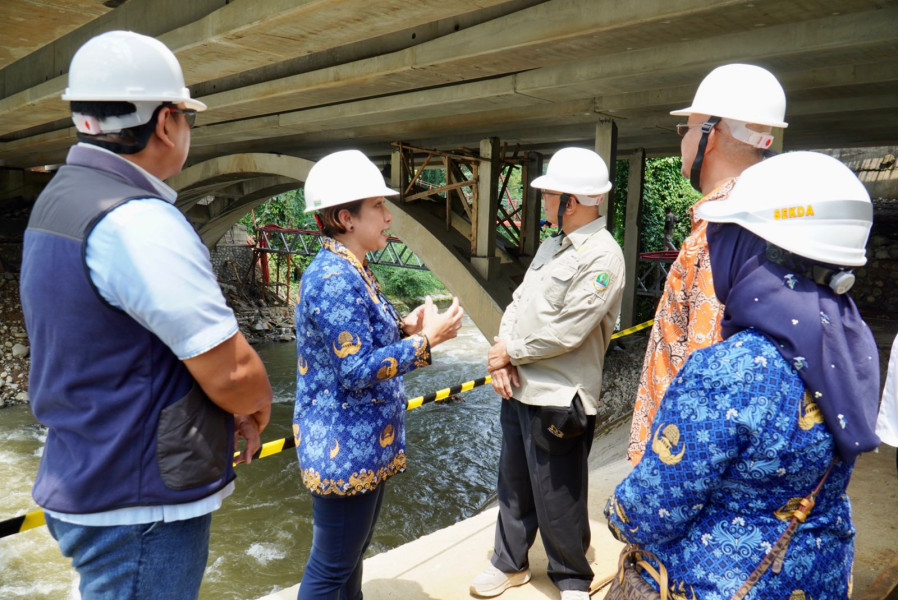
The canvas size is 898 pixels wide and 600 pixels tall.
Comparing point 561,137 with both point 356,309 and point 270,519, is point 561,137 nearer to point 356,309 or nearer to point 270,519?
point 270,519

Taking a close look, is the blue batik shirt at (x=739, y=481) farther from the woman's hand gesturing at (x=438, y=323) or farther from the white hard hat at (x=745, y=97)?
the woman's hand gesturing at (x=438, y=323)

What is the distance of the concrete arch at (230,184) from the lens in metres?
10.9

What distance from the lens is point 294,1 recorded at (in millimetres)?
3756

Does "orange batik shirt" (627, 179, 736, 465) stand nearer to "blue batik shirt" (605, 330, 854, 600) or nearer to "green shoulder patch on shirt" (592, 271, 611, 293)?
"blue batik shirt" (605, 330, 854, 600)

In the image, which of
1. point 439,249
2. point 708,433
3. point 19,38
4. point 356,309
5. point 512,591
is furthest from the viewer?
point 439,249

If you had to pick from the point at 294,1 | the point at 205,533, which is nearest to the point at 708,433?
the point at 205,533

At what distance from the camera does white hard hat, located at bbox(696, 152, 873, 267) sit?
1.16 m

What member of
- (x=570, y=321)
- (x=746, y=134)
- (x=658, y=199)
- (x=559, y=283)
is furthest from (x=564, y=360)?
(x=658, y=199)

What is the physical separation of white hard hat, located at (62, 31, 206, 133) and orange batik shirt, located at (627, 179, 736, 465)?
1247mm

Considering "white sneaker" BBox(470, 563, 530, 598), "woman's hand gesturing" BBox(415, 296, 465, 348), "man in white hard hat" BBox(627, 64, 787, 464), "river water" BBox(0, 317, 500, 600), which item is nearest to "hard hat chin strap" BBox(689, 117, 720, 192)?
"man in white hard hat" BBox(627, 64, 787, 464)

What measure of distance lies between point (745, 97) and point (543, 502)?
5.09ft

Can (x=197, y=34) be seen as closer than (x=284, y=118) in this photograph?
Yes

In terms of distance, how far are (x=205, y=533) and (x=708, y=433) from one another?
40.2 inches

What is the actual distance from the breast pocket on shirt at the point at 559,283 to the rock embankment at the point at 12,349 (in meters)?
13.2
